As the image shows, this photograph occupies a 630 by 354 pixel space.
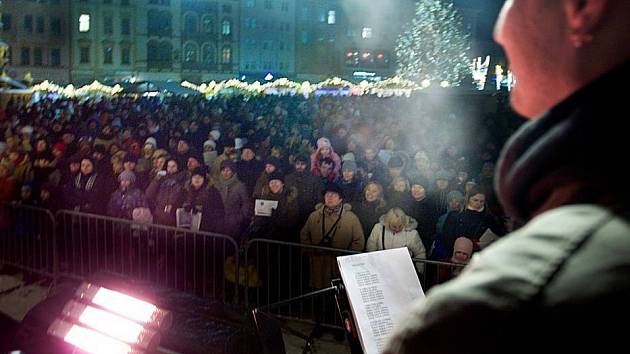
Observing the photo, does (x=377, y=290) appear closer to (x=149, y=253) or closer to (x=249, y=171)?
(x=149, y=253)

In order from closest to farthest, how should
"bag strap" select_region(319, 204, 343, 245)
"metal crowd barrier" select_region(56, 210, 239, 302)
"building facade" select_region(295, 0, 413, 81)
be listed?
"bag strap" select_region(319, 204, 343, 245)
"metal crowd barrier" select_region(56, 210, 239, 302)
"building facade" select_region(295, 0, 413, 81)

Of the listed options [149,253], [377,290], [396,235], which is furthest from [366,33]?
[377,290]

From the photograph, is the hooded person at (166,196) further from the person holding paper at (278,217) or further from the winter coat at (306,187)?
the winter coat at (306,187)

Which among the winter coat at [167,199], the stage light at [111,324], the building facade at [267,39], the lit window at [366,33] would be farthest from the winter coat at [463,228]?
the building facade at [267,39]

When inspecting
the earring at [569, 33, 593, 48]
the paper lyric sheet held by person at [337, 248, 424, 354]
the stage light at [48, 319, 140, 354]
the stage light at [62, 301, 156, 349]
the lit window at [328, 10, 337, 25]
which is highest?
the lit window at [328, 10, 337, 25]

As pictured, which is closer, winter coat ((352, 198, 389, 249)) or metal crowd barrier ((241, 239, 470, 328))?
metal crowd barrier ((241, 239, 470, 328))

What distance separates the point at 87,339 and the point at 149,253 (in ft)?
14.0

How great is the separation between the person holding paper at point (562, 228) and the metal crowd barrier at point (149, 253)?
613cm

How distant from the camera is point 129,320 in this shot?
3.55m

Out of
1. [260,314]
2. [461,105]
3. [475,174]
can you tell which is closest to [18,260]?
[260,314]

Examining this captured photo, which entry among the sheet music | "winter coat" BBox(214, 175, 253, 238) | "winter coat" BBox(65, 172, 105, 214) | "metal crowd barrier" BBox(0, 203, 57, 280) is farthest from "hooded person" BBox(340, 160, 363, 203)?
"metal crowd barrier" BBox(0, 203, 57, 280)

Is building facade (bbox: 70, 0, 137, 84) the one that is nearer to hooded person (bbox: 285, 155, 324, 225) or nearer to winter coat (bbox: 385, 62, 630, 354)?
hooded person (bbox: 285, 155, 324, 225)

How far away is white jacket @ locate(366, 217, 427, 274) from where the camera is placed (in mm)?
→ 6770

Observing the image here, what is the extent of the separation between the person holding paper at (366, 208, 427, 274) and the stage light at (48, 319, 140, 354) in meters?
3.64
